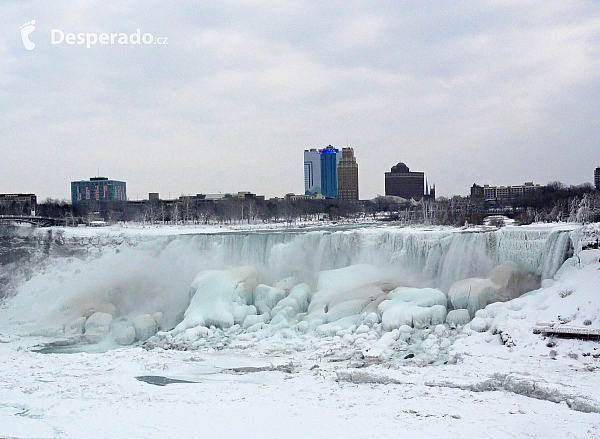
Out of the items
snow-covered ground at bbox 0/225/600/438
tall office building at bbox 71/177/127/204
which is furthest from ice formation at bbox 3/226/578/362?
tall office building at bbox 71/177/127/204

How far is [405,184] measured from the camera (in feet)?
565

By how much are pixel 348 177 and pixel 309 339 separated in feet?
548

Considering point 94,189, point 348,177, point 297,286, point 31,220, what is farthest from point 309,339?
point 348,177

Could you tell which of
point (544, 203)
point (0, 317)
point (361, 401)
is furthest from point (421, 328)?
point (544, 203)

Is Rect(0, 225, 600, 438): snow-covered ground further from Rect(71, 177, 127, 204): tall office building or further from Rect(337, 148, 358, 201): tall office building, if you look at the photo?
Rect(337, 148, 358, 201): tall office building

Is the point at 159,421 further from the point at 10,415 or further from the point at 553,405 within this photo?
the point at 553,405

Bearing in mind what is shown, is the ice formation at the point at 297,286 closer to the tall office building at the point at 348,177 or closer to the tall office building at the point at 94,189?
the tall office building at the point at 94,189

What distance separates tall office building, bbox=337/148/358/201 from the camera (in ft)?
599

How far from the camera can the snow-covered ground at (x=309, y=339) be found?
1102 centimetres

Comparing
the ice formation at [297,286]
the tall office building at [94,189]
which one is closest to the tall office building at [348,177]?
the tall office building at [94,189]

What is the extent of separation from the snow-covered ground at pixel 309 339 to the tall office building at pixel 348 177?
502 feet

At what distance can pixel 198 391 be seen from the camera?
43.1 ft

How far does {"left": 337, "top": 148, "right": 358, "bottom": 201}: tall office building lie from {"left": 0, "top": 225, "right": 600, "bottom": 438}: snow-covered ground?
502 ft

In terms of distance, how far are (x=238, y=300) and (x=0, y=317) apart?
36.1 ft
